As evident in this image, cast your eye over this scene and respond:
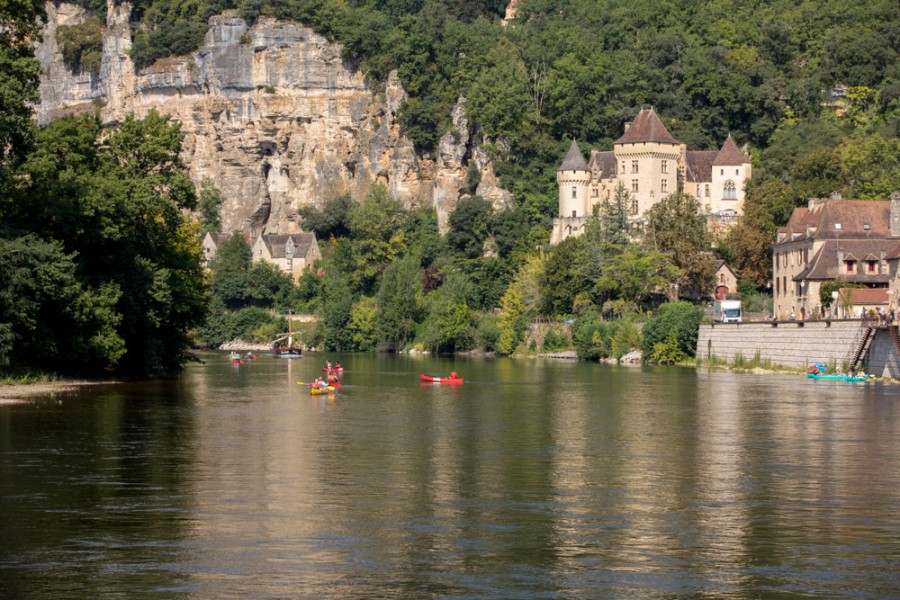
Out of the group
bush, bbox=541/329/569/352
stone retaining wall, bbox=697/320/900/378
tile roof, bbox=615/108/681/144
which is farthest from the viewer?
tile roof, bbox=615/108/681/144

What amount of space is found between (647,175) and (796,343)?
5643cm

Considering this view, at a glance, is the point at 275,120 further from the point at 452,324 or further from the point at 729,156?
the point at 729,156

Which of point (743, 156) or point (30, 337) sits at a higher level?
point (743, 156)

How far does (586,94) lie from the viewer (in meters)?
146

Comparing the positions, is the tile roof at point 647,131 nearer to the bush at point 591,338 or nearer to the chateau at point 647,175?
the chateau at point 647,175

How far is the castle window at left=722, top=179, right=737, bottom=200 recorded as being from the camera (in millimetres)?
131875

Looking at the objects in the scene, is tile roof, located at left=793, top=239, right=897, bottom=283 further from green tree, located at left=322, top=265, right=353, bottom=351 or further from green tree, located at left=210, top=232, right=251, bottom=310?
green tree, located at left=210, top=232, right=251, bottom=310

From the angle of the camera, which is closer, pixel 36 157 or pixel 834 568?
pixel 834 568

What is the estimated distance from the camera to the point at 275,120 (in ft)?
562

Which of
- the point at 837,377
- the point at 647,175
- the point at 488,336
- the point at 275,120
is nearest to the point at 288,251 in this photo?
the point at 275,120

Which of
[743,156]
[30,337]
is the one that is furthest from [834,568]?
[743,156]

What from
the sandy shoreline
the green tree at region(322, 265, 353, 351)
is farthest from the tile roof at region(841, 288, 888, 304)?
the green tree at region(322, 265, 353, 351)

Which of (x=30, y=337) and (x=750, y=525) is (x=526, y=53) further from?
(x=750, y=525)

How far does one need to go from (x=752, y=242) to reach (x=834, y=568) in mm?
87568
